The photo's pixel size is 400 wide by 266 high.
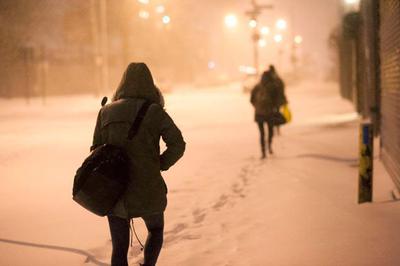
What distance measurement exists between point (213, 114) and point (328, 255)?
19.1 meters

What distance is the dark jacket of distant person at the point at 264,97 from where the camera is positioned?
11.1m

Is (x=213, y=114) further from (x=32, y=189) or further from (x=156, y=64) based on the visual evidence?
(x=156, y=64)

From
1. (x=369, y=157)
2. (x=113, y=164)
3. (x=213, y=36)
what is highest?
(x=213, y=36)

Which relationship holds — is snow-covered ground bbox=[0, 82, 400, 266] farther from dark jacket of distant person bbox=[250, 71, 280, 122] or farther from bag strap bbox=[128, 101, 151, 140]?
bag strap bbox=[128, 101, 151, 140]

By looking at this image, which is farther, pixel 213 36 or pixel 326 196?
pixel 213 36

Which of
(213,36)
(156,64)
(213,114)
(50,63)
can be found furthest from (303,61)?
(213,114)

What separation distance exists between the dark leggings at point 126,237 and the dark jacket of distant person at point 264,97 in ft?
24.7

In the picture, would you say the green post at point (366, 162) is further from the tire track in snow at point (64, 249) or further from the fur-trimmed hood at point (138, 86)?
the fur-trimmed hood at point (138, 86)

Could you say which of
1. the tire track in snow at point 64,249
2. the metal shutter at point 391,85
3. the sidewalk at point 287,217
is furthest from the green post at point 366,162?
the tire track in snow at point 64,249

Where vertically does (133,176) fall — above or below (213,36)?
below

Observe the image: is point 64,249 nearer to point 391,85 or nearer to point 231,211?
point 231,211

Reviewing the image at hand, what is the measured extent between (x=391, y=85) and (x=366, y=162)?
273 cm

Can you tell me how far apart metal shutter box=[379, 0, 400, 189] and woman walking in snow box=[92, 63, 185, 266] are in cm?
491

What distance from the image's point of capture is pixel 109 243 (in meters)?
5.84
